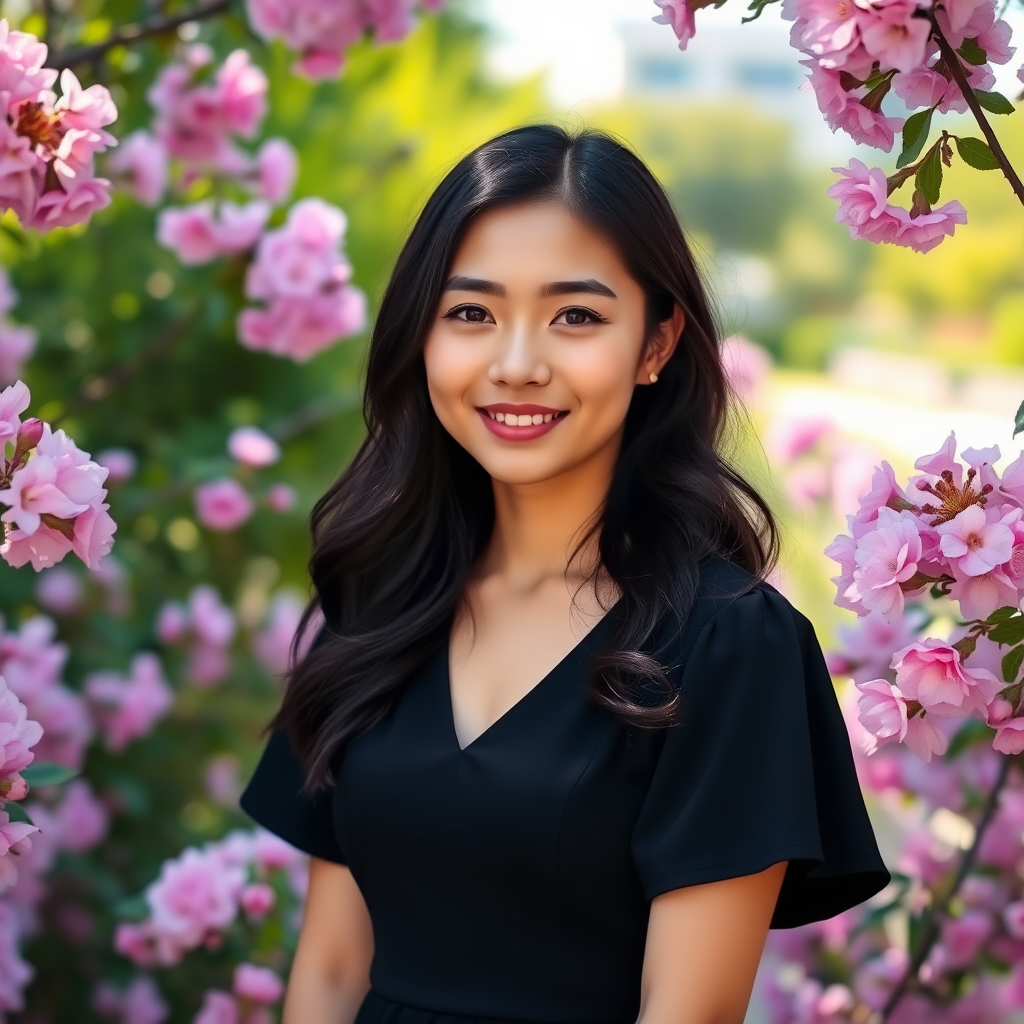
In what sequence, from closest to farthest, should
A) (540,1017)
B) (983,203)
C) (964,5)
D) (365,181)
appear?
(964,5) → (540,1017) → (365,181) → (983,203)

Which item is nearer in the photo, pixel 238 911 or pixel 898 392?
pixel 238 911

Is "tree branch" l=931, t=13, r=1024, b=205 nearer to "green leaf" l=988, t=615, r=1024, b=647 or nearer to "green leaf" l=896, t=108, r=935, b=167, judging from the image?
"green leaf" l=896, t=108, r=935, b=167

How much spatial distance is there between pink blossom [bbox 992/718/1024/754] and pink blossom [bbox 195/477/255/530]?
1.94 m

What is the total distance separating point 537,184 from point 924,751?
754 mm

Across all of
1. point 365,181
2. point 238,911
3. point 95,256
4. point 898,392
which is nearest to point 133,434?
point 95,256

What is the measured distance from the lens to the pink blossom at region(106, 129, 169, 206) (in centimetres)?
267

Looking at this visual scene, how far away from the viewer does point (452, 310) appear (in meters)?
1.68

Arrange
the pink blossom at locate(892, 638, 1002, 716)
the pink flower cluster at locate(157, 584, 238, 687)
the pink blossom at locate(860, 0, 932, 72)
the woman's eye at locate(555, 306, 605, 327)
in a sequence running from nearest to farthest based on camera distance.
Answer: the pink blossom at locate(860, 0, 932, 72), the pink blossom at locate(892, 638, 1002, 716), the woman's eye at locate(555, 306, 605, 327), the pink flower cluster at locate(157, 584, 238, 687)

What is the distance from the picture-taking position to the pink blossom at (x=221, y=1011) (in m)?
2.36

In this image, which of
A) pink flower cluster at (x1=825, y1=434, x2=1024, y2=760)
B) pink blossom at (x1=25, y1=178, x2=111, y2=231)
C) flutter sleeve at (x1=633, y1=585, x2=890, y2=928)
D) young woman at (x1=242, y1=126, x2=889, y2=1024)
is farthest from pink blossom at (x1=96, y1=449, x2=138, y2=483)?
pink flower cluster at (x1=825, y1=434, x2=1024, y2=760)

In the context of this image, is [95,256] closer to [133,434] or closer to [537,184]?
[133,434]

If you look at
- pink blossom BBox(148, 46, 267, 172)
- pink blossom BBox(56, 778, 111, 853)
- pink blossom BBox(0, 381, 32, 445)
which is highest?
pink blossom BBox(148, 46, 267, 172)

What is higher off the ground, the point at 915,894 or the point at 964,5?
the point at 964,5

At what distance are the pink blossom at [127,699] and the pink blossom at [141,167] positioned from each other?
94 cm
